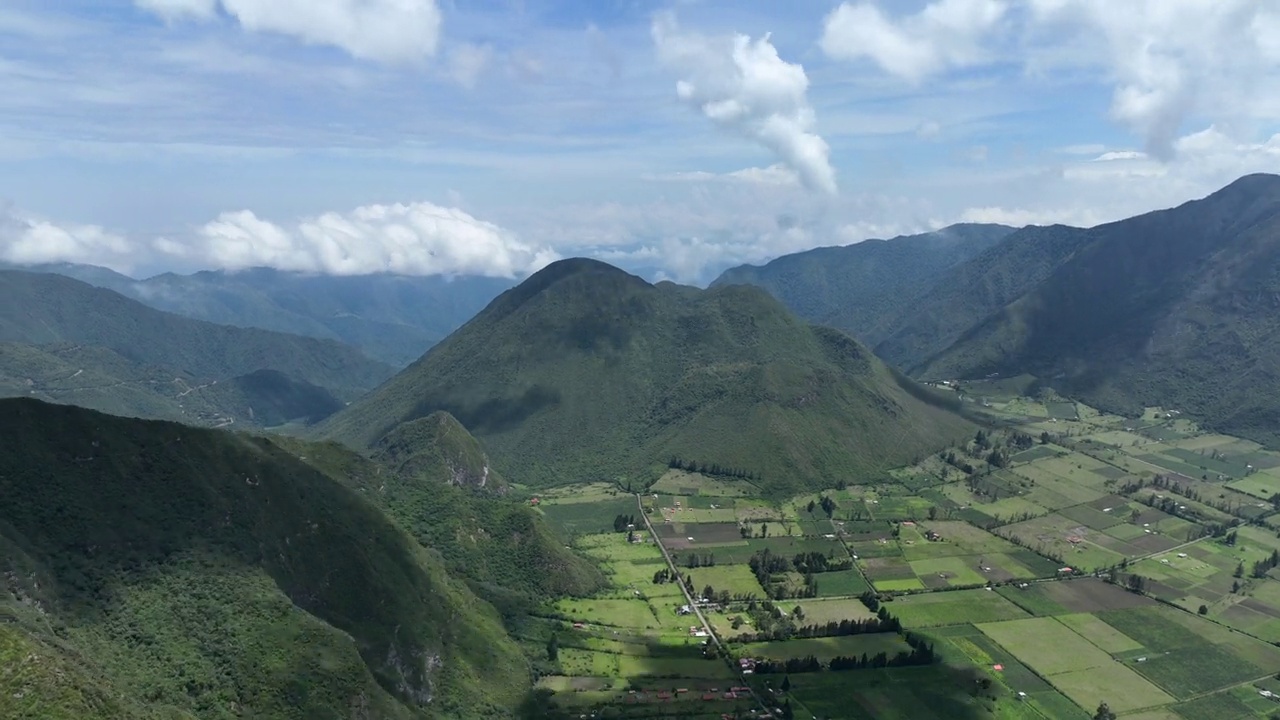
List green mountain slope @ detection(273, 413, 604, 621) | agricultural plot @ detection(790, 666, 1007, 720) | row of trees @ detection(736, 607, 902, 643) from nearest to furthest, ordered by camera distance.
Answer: agricultural plot @ detection(790, 666, 1007, 720) → row of trees @ detection(736, 607, 902, 643) → green mountain slope @ detection(273, 413, 604, 621)

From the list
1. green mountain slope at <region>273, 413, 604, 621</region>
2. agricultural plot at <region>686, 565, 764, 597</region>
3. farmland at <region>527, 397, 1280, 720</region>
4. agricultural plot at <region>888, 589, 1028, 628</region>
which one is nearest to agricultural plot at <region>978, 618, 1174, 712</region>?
farmland at <region>527, 397, 1280, 720</region>

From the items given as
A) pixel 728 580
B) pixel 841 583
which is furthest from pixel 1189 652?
pixel 728 580

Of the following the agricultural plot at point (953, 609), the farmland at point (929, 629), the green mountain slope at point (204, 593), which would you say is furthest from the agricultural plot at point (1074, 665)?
the green mountain slope at point (204, 593)

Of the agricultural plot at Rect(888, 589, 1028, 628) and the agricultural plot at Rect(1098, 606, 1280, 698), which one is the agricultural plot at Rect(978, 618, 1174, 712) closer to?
the agricultural plot at Rect(888, 589, 1028, 628)

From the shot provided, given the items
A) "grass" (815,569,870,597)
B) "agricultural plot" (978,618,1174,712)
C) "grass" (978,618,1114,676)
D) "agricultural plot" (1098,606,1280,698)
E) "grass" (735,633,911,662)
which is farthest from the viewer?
"grass" (815,569,870,597)

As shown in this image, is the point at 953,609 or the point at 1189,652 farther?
the point at 953,609

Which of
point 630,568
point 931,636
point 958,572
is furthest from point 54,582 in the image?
point 958,572

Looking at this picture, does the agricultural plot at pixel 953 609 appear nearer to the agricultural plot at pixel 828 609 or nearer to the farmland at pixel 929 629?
the farmland at pixel 929 629

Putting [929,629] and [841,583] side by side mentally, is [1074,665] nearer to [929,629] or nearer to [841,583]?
[929,629]

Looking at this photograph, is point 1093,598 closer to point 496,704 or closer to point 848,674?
point 848,674
